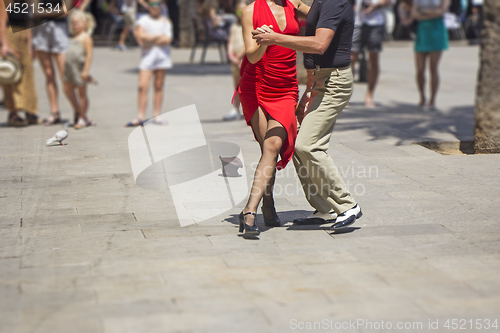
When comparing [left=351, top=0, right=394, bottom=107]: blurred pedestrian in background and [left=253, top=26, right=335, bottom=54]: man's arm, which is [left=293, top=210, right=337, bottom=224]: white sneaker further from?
[left=351, top=0, right=394, bottom=107]: blurred pedestrian in background

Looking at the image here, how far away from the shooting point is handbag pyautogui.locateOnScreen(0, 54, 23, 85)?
9781 mm

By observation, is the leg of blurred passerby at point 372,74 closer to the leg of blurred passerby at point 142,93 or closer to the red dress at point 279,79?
the leg of blurred passerby at point 142,93

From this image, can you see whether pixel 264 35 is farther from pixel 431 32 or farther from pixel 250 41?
pixel 431 32

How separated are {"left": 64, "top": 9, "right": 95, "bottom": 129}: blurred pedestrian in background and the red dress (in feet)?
16.2

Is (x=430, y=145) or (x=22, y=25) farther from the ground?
(x=22, y=25)

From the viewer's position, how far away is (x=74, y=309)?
11.9 ft

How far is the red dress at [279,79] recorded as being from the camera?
16.0 feet

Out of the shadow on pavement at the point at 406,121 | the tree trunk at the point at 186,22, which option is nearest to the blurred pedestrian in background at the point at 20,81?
the shadow on pavement at the point at 406,121

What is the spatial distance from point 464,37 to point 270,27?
71.9 feet

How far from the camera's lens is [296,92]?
5062mm

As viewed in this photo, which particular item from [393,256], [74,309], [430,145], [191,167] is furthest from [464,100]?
[74,309]

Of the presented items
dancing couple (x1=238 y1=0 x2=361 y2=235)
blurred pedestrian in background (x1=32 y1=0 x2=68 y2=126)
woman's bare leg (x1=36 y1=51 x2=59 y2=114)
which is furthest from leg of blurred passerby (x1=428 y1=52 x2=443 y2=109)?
dancing couple (x1=238 y1=0 x2=361 y2=235)

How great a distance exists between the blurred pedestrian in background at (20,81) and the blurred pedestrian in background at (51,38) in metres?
0.25

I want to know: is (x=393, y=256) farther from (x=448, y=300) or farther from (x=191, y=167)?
(x=191, y=167)
